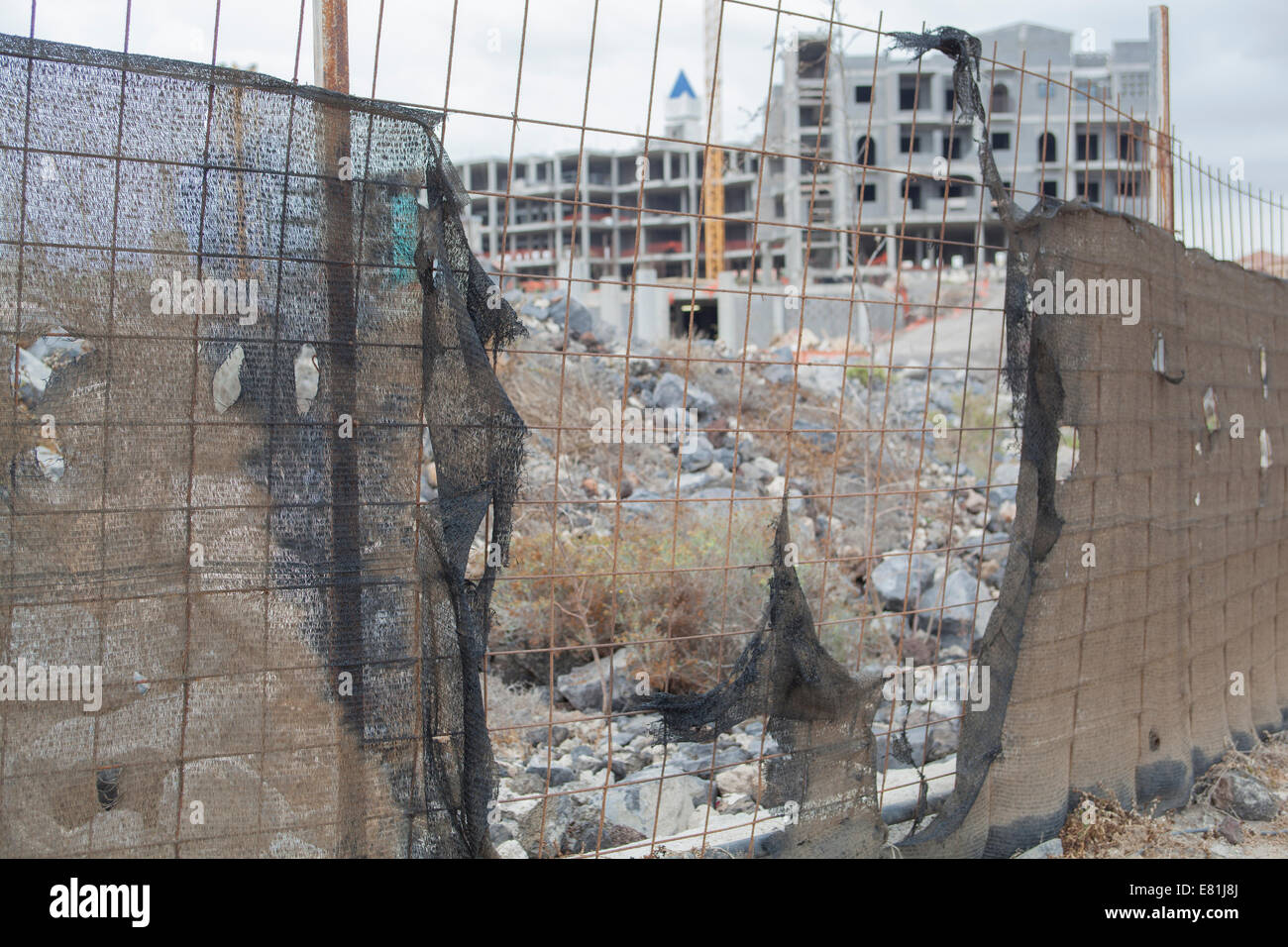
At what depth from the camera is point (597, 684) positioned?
5.36m

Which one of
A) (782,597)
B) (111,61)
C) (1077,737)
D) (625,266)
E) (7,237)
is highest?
(625,266)

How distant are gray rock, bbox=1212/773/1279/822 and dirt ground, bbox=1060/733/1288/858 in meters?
0.03

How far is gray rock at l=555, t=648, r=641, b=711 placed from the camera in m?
5.22

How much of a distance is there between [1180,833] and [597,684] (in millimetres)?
2813

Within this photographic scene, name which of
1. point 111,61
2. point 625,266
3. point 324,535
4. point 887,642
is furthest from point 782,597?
point 625,266

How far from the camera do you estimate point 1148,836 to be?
358 centimetres

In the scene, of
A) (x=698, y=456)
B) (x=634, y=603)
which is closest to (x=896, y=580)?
(x=634, y=603)

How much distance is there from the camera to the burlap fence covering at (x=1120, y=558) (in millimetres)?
3305

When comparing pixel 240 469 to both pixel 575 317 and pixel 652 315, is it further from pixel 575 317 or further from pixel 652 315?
pixel 652 315

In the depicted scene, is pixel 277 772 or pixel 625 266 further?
pixel 625 266

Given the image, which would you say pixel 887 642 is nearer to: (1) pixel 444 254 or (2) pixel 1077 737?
(2) pixel 1077 737

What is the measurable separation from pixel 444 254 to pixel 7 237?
2.84 ft

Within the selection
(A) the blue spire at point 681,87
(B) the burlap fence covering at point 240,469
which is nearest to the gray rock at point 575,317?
(B) the burlap fence covering at point 240,469

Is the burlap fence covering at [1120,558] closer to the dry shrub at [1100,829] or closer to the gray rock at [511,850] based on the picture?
the dry shrub at [1100,829]
